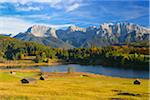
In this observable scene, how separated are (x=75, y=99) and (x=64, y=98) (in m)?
1.56

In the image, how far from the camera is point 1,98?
41.1m

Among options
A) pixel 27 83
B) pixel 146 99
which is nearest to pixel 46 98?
pixel 146 99

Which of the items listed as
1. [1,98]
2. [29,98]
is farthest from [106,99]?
[1,98]

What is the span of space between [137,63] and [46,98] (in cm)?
14055

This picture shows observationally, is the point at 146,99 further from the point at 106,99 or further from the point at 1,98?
the point at 1,98

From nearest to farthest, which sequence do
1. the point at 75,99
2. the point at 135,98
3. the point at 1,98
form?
1. the point at 1,98
2. the point at 75,99
3. the point at 135,98

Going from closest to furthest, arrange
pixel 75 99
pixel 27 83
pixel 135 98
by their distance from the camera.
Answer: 1. pixel 75 99
2. pixel 135 98
3. pixel 27 83

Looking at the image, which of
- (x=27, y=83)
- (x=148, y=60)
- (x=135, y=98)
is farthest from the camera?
(x=148, y=60)

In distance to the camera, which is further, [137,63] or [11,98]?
[137,63]

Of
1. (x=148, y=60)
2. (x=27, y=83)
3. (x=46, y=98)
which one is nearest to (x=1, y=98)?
(x=46, y=98)

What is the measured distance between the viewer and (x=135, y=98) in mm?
47156

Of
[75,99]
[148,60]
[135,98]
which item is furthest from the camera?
[148,60]

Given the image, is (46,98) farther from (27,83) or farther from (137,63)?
(137,63)

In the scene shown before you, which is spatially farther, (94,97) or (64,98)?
(94,97)
